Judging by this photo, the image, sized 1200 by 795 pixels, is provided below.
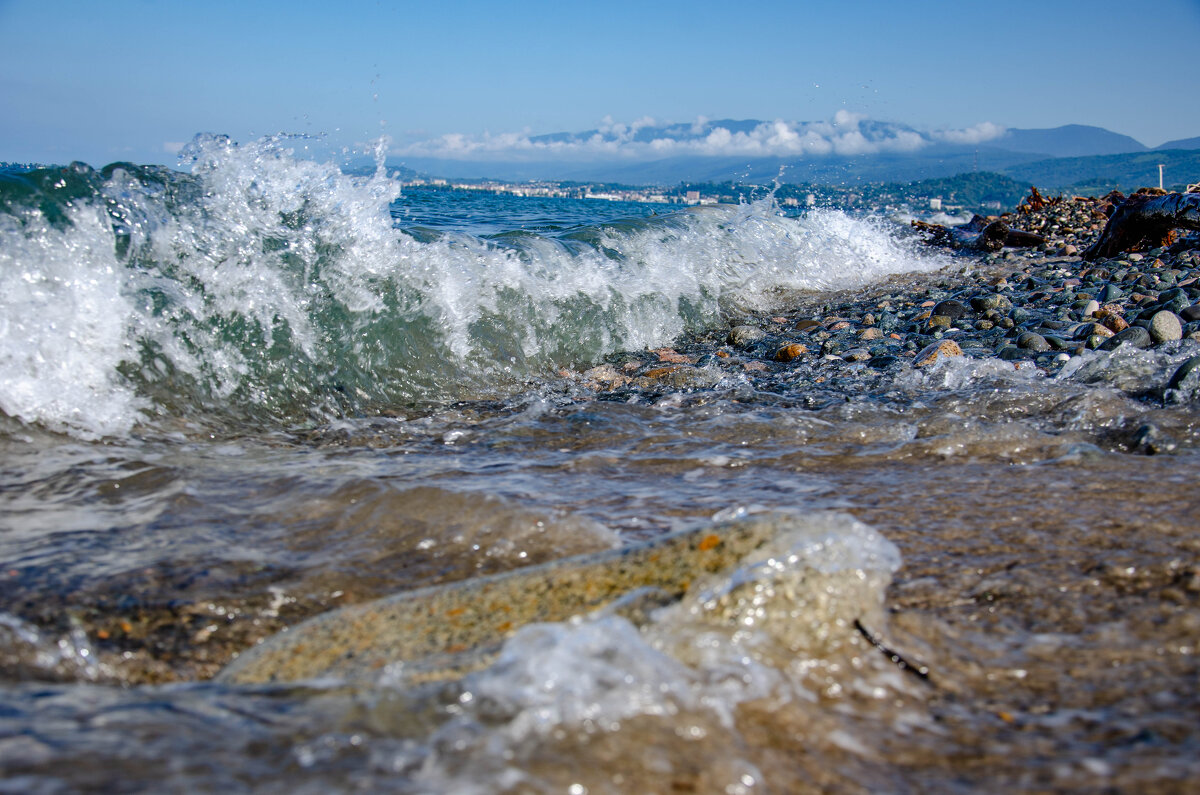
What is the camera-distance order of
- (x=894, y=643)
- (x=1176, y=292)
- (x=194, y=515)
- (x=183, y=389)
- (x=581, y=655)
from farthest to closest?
(x=1176, y=292) → (x=183, y=389) → (x=194, y=515) → (x=894, y=643) → (x=581, y=655)

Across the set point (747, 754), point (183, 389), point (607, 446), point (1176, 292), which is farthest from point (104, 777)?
point (1176, 292)

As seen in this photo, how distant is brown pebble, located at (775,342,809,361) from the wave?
169cm

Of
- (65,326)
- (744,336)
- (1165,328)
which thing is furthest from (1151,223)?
(65,326)

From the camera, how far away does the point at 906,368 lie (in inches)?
207

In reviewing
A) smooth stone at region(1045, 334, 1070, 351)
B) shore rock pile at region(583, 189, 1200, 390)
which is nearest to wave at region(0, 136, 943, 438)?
shore rock pile at region(583, 189, 1200, 390)

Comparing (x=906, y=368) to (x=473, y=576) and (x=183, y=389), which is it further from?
(x=183, y=389)

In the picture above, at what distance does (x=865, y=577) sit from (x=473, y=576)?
1.20 metres

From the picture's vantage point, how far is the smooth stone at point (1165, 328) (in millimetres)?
5430

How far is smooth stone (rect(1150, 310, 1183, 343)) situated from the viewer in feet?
17.8

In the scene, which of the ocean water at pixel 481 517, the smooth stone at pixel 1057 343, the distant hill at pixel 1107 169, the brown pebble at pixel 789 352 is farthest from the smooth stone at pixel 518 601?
the distant hill at pixel 1107 169

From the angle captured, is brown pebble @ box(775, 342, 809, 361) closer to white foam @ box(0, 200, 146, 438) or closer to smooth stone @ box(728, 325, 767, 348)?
smooth stone @ box(728, 325, 767, 348)

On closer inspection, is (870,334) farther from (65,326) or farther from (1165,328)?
(65,326)

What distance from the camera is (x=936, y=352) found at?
18.0 feet

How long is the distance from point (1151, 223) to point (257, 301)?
42.3ft
